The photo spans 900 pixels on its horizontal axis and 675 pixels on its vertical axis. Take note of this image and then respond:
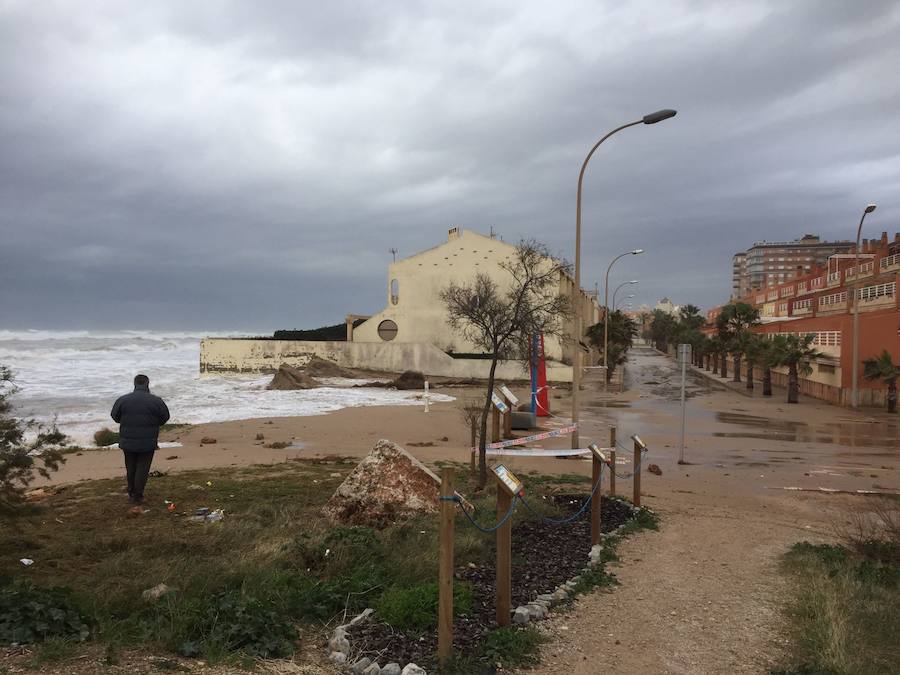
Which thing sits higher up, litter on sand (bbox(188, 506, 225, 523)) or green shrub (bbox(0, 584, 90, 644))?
green shrub (bbox(0, 584, 90, 644))

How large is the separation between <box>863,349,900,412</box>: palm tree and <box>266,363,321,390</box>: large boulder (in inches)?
1193

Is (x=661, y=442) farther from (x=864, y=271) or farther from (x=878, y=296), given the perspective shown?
(x=864, y=271)

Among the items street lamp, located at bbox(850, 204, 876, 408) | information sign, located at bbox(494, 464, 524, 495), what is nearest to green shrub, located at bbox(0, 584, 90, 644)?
information sign, located at bbox(494, 464, 524, 495)

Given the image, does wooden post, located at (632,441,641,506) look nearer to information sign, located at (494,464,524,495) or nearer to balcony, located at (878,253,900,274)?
information sign, located at (494,464,524,495)

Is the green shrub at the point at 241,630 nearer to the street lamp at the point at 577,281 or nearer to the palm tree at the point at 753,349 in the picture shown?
the street lamp at the point at 577,281

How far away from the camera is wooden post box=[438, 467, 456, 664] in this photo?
4.64m

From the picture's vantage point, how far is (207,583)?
5598 mm

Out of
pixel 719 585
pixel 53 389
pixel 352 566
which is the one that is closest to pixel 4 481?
pixel 352 566

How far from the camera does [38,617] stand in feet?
14.7

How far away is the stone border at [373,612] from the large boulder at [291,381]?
115 ft

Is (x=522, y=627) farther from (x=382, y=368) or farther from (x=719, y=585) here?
(x=382, y=368)

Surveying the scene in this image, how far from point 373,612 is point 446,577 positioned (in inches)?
39.6

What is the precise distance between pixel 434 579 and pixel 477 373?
4166 centimetres

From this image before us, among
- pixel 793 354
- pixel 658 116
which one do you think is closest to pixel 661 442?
pixel 658 116
